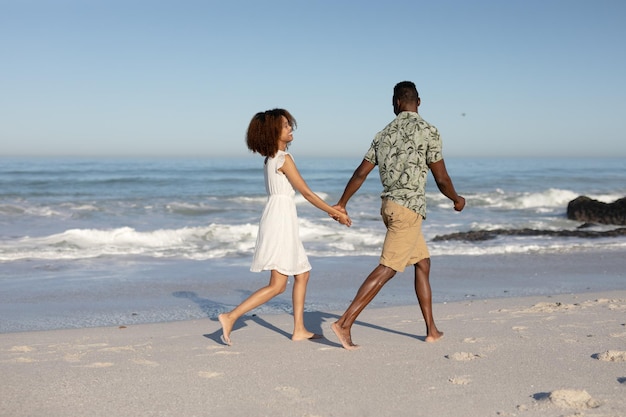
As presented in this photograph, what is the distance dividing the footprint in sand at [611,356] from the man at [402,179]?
4.19ft

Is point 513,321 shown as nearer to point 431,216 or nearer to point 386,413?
point 386,413

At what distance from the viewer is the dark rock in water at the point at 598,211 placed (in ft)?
57.9

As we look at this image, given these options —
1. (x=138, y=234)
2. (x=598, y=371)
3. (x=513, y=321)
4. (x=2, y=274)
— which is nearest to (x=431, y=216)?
(x=138, y=234)

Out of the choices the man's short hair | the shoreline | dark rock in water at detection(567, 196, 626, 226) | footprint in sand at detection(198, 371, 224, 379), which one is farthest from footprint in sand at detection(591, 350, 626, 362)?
dark rock in water at detection(567, 196, 626, 226)

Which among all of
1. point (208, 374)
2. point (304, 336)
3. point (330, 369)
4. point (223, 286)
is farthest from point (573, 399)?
point (223, 286)

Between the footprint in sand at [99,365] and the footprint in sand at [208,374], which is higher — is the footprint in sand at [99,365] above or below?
Result: below

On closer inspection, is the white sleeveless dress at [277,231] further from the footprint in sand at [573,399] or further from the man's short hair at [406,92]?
the footprint in sand at [573,399]

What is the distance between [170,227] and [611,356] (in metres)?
14.4

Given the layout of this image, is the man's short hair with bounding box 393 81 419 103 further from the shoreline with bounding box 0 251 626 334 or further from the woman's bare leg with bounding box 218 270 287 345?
the shoreline with bounding box 0 251 626 334

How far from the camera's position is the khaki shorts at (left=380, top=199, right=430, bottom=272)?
4.80 metres

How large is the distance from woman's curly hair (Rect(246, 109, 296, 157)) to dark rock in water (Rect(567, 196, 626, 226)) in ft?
48.0

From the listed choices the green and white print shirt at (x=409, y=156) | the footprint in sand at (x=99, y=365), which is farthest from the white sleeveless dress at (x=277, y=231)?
the footprint in sand at (x=99, y=365)

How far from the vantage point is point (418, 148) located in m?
4.77

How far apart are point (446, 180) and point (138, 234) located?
1156cm
